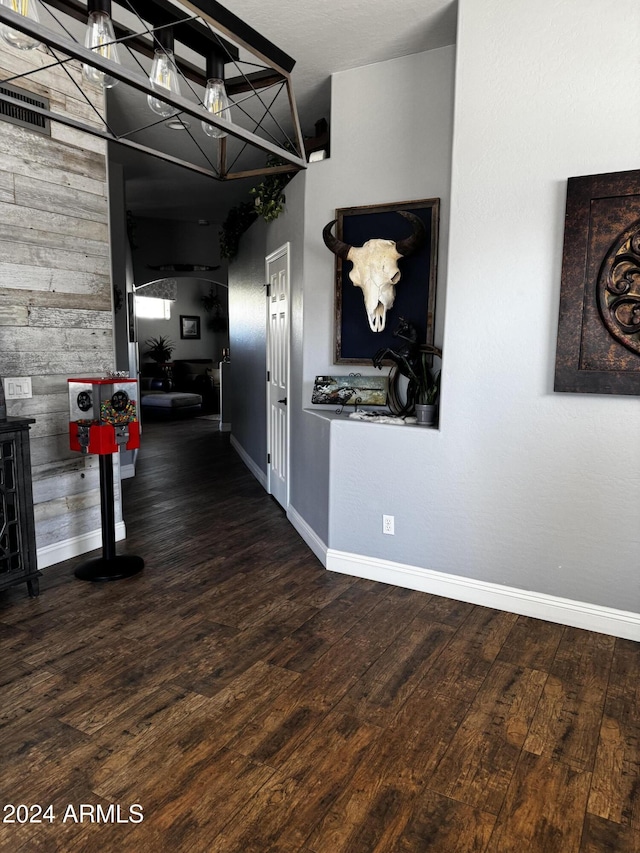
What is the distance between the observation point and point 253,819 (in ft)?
5.57

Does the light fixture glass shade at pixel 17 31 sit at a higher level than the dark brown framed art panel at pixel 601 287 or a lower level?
higher

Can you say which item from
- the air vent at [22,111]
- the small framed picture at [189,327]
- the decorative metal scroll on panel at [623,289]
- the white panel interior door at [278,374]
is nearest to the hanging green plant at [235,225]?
the white panel interior door at [278,374]

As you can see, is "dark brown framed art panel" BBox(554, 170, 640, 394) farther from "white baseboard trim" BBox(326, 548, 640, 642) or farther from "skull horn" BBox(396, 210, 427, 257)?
"white baseboard trim" BBox(326, 548, 640, 642)

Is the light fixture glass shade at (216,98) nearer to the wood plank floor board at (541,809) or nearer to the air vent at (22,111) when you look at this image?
the air vent at (22,111)

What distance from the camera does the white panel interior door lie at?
176 inches

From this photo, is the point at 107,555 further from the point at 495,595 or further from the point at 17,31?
the point at 17,31

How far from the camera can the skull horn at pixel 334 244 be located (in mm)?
3482

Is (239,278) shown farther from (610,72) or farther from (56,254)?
(610,72)

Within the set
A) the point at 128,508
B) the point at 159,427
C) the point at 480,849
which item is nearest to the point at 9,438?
the point at 128,508

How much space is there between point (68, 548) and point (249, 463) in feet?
9.10

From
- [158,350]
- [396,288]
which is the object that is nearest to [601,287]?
[396,288]

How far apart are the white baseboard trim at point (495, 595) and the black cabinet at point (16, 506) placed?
171 centimetres

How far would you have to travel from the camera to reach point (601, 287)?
266cm

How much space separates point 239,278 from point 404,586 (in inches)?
170
